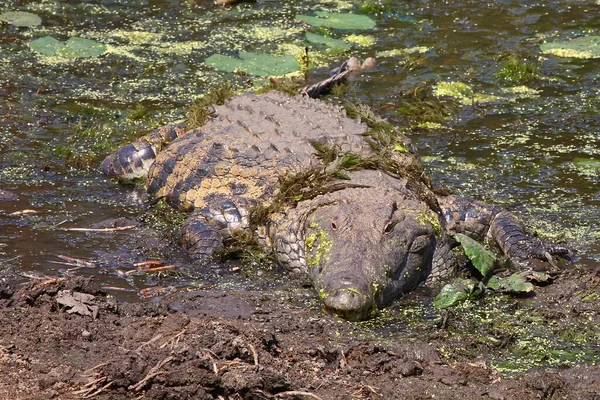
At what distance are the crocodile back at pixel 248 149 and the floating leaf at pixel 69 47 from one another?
3617 mm

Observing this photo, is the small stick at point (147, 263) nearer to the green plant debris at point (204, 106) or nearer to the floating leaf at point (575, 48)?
the green plant debris at point (204, 106)

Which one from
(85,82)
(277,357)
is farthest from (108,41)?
(277,357)

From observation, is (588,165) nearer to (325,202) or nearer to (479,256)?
(479,256)

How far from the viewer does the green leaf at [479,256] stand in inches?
239

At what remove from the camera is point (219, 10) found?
41.2 feet

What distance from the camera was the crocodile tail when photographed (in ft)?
26.3

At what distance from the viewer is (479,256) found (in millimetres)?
6141

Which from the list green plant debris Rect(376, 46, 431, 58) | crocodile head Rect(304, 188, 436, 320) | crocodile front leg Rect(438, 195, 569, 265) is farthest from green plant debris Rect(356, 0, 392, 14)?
crocodile head Rect(304, 188, 436, 320)

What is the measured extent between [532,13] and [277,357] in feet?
29.7

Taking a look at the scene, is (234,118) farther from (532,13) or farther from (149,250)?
(532,13)

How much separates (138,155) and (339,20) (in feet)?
15.4

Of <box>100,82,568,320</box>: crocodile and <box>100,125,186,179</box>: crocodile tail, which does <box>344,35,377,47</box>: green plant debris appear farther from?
<box>100,125,186,179</box>: crocodile tail

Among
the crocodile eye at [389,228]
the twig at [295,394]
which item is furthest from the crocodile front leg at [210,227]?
the twig at [295,394]

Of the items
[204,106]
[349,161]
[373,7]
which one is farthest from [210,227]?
[373,7]
